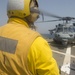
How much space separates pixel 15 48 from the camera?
182 cm

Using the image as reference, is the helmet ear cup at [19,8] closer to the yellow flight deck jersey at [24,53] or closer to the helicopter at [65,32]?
the yellow flight deck jersey at [24,53]

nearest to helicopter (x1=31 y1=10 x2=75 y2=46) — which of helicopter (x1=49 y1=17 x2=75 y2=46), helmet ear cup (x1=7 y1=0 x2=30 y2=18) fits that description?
helicopter (x1=49 y1=17 x2=75 y2=46)

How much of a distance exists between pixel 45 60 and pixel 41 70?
91 mm

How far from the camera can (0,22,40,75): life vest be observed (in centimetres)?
178

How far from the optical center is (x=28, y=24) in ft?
6.69

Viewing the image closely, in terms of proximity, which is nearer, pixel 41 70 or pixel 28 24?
pixel 41 70

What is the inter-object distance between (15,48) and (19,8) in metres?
0.41

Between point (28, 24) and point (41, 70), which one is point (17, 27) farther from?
point (41, 70)

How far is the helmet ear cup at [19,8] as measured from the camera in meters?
1.97

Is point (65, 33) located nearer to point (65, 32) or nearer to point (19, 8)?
point (65, 32)

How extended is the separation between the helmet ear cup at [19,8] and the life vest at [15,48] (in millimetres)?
127

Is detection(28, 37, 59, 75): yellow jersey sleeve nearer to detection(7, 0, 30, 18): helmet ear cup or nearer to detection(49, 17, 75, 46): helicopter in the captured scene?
detection(7, 0, 30, 18): helmet ear cup

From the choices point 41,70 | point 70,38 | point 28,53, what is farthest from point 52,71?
point 70,38

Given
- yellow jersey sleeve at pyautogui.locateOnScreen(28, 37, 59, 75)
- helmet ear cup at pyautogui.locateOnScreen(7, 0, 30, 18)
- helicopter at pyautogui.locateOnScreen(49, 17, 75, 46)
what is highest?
helmet ear cup at pyautogui.locateOnScreen(7, 0, 30, 18)
